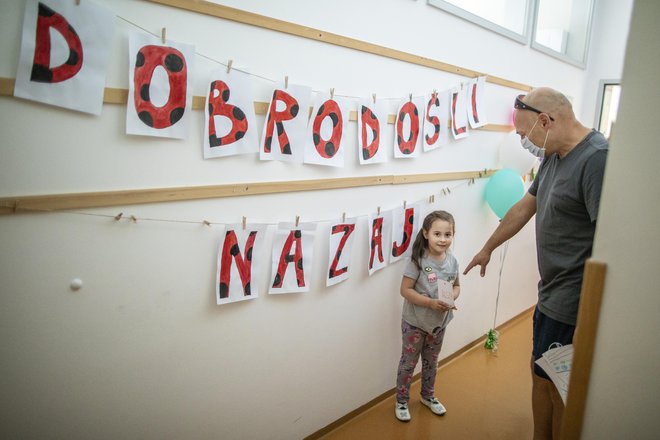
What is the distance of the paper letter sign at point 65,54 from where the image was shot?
A: 43.2 inches

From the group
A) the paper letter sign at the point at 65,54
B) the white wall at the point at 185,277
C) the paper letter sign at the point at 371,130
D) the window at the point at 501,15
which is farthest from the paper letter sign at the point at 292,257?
the window at the point at 501,15

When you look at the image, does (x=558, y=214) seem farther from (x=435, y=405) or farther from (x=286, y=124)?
(x=435, y=405)

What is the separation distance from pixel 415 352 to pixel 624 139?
1680 mm

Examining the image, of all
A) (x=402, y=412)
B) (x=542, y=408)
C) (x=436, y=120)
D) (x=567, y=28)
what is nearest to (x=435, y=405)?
(x=402, y=412)

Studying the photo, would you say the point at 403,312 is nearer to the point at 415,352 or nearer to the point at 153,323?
the point at 415,352

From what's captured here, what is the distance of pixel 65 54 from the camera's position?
3.80 ft

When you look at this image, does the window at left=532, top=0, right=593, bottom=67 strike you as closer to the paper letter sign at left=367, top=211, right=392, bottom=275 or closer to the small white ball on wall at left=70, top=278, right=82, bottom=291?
the paper letter sign at left=367, top=211, right=392, bottom=275

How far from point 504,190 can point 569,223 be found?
1.11 metres

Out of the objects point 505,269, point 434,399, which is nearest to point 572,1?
point 505,269

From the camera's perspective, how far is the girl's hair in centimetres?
A: 222

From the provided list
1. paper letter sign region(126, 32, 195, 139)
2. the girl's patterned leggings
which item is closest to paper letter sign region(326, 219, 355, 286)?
the girl's patterned leggings

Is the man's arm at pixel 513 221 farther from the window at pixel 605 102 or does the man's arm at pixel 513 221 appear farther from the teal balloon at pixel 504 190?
the window at pixel 605 102

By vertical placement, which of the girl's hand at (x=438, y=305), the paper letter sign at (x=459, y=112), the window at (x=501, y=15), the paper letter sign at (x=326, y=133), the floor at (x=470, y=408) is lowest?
the floor at (x=470, y=408)

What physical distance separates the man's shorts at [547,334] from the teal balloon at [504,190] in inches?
41.5
